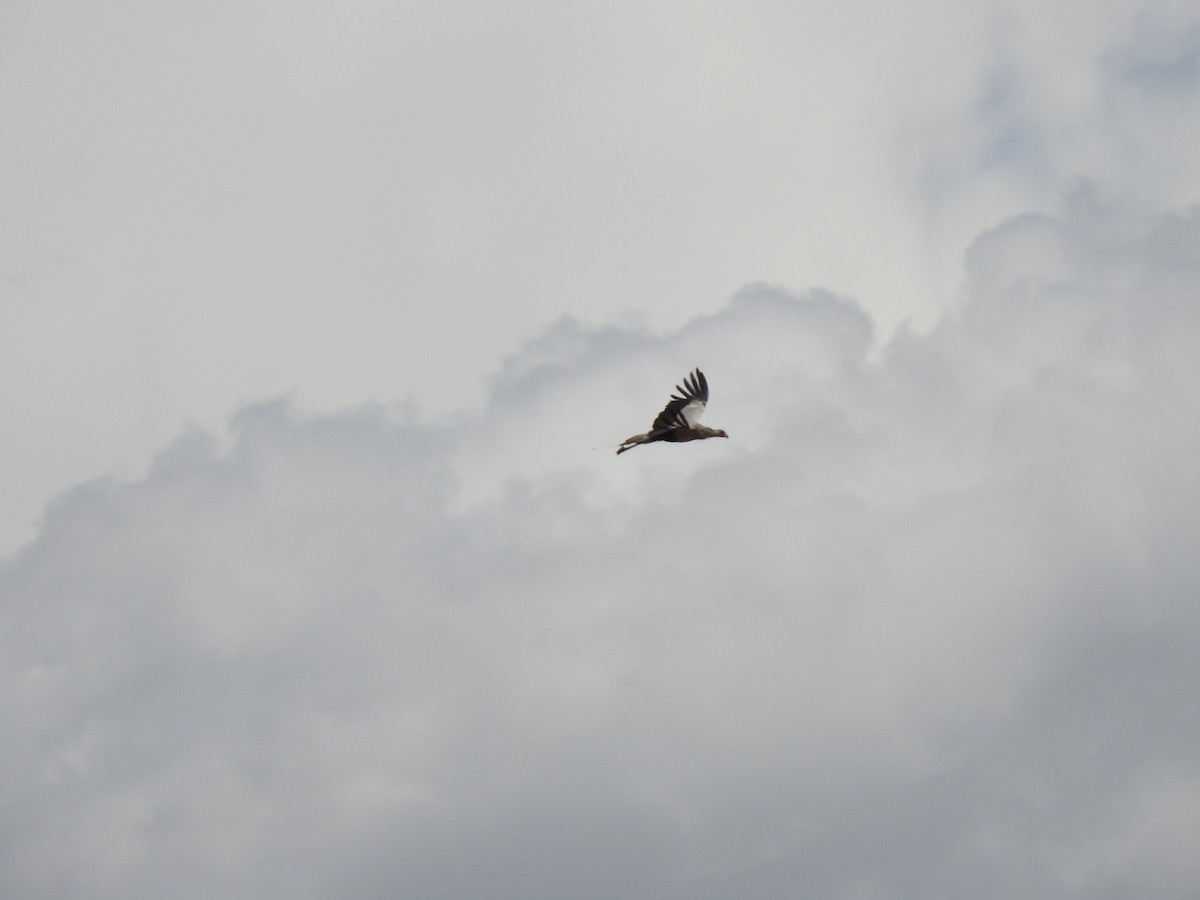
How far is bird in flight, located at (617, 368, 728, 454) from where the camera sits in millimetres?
58594

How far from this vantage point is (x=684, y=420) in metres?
60.0

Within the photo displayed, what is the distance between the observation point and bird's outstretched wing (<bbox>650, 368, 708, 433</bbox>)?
194 feet

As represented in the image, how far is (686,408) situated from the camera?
6116 centimetres

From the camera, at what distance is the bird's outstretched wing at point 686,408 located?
59.1 meters

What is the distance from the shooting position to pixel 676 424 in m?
59.6

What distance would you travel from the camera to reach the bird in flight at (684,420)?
5859cm

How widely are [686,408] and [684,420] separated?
1.38 m
